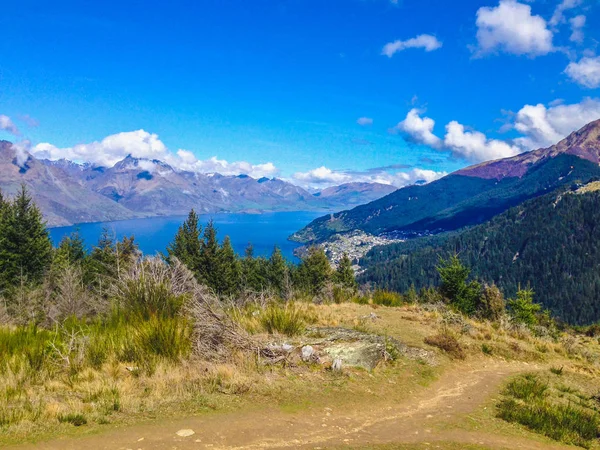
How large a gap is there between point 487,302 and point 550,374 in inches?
512

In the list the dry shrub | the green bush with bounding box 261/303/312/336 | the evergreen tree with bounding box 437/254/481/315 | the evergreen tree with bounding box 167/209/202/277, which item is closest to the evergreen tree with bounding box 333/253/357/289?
the evergreen tree with bounding box 167/209/202/277

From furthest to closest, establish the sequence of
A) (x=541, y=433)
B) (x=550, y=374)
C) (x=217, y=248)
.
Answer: (x=217, y=248) < (x=550, y=374) < (x=541, y=433)

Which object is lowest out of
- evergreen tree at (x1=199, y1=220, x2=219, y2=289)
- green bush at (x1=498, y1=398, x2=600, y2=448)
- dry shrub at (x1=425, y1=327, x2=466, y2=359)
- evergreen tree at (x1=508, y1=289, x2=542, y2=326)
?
evergreen tree at (x1=508, y1=289, x2=542, y2=326)

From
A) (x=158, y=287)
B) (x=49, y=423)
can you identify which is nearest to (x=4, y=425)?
(x=49, y=423)

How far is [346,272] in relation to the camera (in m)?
51.2

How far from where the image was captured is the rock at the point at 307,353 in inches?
328

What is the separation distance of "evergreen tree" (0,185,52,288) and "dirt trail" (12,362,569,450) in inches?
1314

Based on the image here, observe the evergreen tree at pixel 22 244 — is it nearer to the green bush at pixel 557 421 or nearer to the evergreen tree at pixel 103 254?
the evergreen tree at pixel 103 254

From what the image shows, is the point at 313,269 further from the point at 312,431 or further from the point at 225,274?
the point at 312,431

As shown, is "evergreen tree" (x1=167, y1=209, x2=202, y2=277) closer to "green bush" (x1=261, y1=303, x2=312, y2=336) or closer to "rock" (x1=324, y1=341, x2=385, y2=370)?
"green bush" (x1=261, y1=303, x2=312, y2=336)

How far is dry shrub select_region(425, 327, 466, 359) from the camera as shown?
420 inches

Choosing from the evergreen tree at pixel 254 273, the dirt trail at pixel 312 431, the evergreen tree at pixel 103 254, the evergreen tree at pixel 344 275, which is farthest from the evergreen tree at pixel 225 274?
the dirt trail at pixel 312 431

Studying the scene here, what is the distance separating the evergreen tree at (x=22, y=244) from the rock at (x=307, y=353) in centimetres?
3209

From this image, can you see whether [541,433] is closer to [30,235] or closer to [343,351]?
[343,351]
